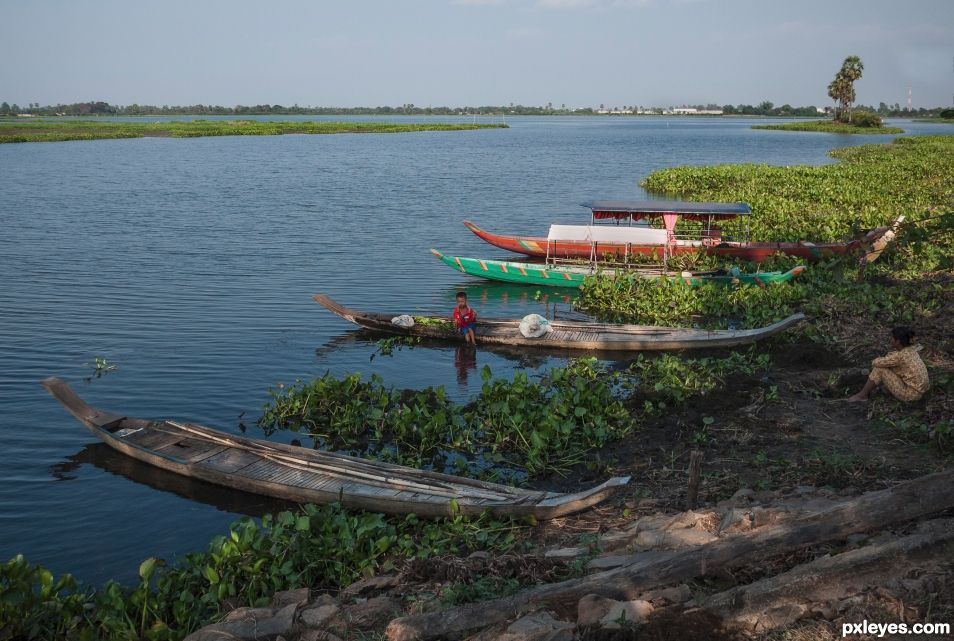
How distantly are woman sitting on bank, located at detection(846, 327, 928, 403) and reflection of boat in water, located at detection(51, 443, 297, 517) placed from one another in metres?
7.24

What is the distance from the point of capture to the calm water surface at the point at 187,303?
940cm

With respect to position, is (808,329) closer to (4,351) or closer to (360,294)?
(360,294)

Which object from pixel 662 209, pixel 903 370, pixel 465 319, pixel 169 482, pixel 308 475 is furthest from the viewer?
pixel 662 209

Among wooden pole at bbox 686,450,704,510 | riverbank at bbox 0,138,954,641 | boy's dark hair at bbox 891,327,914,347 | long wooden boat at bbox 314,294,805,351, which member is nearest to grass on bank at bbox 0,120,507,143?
long wooden boat at bbox 314,294,805,351

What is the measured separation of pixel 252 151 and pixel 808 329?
65.5 meters

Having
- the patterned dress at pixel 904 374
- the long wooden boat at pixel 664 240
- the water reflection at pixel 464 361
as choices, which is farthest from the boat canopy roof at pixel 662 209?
the patterned dress at pixel 904 374

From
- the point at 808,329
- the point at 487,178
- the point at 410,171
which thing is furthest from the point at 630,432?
the point at 410,171

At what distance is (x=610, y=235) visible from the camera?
19484 millimetres

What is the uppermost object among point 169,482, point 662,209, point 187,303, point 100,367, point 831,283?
point 662,209

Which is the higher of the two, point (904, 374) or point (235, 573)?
point (904, 374)

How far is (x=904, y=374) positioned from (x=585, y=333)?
5.98 m

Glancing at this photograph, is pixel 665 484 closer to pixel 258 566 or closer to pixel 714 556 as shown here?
pixel 714 556

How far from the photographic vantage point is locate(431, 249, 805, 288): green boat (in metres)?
17.7

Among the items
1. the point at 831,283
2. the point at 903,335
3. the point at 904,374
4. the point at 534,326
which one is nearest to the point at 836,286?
the point at 831,283
